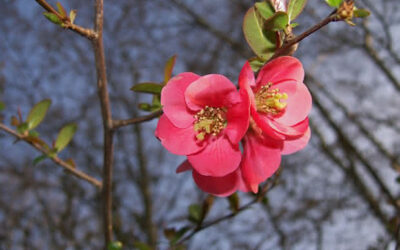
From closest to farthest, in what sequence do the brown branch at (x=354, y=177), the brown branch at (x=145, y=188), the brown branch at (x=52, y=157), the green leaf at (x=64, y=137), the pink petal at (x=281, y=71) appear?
1. the pink petal at (x=281, y=71)
2. the brown branch at (x=52, y=157)
3. the green leaf at (x=64, y=137)
4. the brown branch at (x=354, y=177)
5. the brown branch at (x=145, y=188)

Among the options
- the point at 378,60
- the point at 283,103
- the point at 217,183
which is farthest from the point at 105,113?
the point at 378,60

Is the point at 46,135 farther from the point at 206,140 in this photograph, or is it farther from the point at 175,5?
the point at 206,140

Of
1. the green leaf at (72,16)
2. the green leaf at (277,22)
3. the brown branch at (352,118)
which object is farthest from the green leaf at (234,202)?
the brown branch at (352,118)

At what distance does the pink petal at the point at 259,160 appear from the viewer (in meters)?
0.74

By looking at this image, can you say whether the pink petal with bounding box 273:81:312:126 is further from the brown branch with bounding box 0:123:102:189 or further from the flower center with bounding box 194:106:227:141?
the brown branch with bounding box 0:123:102:189

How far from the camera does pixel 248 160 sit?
774 mm

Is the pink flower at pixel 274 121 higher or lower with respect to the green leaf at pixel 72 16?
lower

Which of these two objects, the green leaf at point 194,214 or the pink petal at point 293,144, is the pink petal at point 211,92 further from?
the green leaf at point 194,214

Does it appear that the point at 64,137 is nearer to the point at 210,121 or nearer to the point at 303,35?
the point at 210,121

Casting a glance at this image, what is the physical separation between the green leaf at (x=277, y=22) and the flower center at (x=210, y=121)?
0.23 meters

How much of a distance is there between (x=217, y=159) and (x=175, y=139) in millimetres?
105

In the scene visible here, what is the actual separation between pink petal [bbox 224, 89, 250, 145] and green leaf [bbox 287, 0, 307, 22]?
20 cm

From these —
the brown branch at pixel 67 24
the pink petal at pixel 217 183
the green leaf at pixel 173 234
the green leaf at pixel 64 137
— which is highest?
the brown branch at pixel 67 24

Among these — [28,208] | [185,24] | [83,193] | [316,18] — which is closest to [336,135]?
[316,18]
